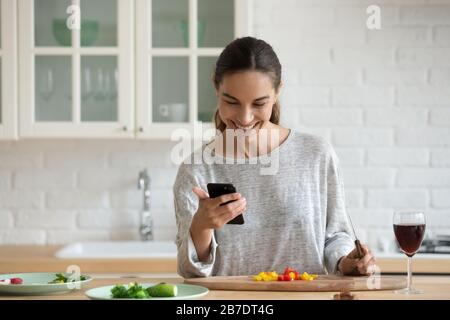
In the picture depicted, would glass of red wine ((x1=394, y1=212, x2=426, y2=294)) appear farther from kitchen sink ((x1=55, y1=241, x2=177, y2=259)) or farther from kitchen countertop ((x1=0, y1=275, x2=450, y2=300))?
kitchen sink ((x1=55, y1=241, x2=177, y2=259))

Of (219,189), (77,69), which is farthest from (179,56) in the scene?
(219,189)

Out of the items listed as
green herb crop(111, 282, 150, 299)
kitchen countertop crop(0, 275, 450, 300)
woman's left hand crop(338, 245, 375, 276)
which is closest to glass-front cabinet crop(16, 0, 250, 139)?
woman's left hand crop(338, 245, 375, 276)

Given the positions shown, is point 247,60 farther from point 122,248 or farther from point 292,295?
point 122,248

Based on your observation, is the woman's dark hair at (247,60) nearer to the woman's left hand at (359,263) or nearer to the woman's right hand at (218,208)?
the woman's right hand at (218,208)

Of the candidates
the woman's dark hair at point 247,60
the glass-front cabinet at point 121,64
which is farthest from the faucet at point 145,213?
the woman's dark hair at point 247,60

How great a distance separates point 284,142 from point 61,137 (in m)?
1.62

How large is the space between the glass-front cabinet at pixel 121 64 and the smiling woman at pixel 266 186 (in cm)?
135

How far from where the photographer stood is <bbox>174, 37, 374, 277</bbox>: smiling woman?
2320 millimetres

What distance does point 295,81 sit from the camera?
4055mm

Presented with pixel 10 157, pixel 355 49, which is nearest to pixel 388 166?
pixel 355 49

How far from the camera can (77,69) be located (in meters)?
3.79

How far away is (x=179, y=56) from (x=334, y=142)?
865 millimetres

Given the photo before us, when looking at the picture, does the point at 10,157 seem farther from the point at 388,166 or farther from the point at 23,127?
the point at 388,166

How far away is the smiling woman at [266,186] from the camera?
232cm
